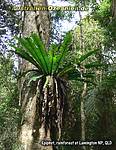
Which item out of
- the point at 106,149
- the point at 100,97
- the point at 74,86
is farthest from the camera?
the point at 74,86

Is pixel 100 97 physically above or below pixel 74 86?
below

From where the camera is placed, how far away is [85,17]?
891cm

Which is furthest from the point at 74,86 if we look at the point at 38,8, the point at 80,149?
the point at 38,8

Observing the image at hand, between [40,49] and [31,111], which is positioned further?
[31,111]

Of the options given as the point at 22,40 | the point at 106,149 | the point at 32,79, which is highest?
the point at 22,40

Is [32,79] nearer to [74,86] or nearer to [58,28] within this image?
[74,86]

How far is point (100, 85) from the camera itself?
16.5 feet

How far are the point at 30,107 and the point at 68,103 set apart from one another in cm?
49

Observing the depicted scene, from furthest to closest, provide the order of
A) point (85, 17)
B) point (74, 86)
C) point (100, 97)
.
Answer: point (85, 17)
point (74, 86)
point (100, 97)

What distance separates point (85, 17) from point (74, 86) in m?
2.45

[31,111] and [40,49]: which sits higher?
[40,49]

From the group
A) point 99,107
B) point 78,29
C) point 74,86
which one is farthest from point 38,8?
point 78,29

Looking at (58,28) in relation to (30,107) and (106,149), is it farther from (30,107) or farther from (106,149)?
(30,107)

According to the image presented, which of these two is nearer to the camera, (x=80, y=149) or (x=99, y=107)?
(x=99, y=107)
